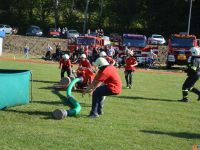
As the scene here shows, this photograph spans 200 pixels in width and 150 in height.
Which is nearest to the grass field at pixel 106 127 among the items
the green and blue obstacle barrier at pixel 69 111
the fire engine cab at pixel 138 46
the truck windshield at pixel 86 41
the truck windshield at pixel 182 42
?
the green and blue obstacle barrier at pixel 69 111

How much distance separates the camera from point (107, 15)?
244 ft

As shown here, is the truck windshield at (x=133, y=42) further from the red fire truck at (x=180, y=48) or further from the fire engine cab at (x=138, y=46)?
the red fire truck at (x=180, y=48)

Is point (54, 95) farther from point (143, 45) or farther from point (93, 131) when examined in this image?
point (143, 45)

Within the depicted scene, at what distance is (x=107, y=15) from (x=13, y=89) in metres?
61.4

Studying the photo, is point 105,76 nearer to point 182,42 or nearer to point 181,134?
point 181,134

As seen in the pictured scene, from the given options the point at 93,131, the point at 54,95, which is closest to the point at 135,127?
the point at 93,131

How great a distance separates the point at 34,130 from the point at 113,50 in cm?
2992

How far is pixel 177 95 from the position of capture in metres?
20.4

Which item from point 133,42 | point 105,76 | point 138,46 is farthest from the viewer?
point 133,42

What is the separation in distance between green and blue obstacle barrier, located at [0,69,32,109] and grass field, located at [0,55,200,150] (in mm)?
255

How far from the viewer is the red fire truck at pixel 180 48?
126 feet

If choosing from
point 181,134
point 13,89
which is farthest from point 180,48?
point 181,134

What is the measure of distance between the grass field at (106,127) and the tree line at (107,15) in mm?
52491

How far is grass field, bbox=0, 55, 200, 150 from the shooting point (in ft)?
32.1
